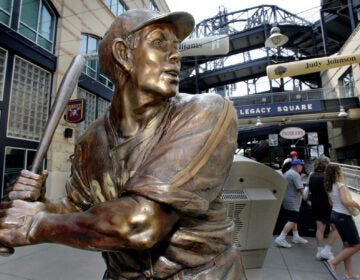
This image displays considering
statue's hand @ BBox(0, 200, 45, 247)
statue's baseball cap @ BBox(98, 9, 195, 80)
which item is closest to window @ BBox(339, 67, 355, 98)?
statue's baseball cap @ BBox(98, 9, 195, 80)

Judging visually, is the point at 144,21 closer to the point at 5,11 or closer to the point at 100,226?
the point at 100,226

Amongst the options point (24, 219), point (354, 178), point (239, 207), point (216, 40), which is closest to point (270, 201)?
point (239, 207)

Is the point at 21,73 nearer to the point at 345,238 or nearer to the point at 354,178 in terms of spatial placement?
the point at 345,238

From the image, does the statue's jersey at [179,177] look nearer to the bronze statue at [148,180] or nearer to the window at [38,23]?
the bronze statue at [148,180]

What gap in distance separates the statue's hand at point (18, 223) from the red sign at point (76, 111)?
8667 mm

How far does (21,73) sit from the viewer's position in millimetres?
7816

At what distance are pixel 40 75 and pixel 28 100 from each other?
41.8 inches

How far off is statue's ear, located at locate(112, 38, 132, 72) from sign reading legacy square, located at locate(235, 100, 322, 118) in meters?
15.8

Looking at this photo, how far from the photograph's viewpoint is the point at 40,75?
859cm

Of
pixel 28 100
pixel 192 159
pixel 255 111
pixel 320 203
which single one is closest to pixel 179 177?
pixel 192 159

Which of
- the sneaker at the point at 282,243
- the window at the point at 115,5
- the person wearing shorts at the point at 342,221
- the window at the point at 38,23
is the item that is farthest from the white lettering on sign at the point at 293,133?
the window at the point at 38,23

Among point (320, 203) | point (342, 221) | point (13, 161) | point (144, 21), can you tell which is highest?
point (144, 21)

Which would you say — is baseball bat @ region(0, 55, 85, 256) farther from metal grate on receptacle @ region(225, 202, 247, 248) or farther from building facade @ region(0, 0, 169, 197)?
building facade @ region(0, 0, 169, 197)

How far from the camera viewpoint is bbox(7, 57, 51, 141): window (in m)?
7.57
